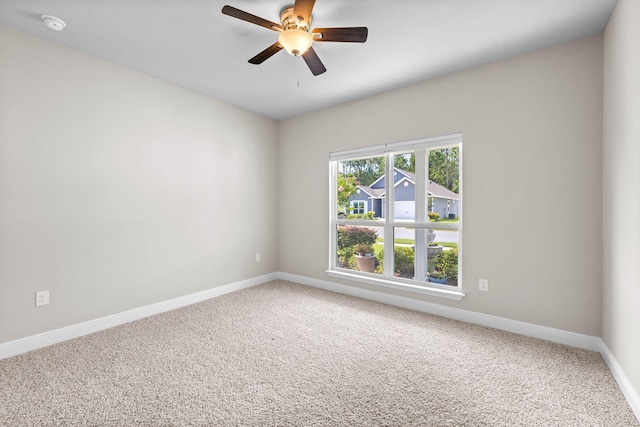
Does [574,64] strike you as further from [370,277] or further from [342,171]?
[370,277]

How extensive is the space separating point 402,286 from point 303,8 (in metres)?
2.84

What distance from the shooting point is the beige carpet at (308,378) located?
1.59 m

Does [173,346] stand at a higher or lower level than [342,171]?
lower

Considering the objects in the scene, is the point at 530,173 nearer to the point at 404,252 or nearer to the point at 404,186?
the point at 404,186

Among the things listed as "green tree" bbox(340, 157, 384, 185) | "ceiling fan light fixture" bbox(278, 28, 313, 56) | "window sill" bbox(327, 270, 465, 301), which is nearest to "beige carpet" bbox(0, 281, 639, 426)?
"window sill" bbox(327, 270, 465, 301)

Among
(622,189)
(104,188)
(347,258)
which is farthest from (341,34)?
(347,258)

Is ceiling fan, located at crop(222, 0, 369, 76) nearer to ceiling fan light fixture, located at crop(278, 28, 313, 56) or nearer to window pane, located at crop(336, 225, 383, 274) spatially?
ceiling fan light fixture, located at crop(278, 28, 313, 56)

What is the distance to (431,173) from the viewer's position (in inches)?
127

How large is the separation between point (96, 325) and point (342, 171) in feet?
10.6

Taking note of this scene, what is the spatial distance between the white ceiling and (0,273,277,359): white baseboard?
8.07 feet

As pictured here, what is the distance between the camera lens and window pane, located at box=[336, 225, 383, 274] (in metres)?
3.77

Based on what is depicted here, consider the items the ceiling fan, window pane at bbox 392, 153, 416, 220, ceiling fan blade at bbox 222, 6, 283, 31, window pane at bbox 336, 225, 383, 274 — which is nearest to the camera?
ceiling fan blade at bbox 222, 6, 283, 31

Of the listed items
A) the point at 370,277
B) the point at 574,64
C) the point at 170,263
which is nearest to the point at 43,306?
the point at 170,263

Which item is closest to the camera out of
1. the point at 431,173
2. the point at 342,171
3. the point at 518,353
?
the point at 518,353
